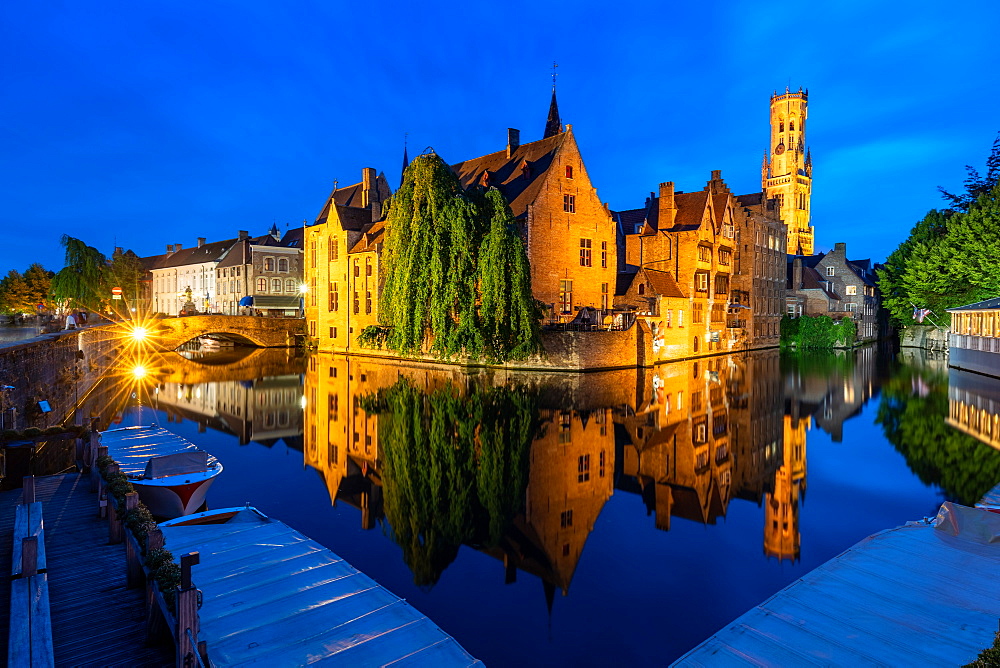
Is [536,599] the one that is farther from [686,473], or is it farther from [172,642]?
[686,473]

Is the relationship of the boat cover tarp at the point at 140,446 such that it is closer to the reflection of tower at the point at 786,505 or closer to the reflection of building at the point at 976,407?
the reflection of tower at the point at 786,505

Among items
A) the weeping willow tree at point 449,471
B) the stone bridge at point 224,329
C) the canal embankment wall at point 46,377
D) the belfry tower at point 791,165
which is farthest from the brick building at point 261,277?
the belfry tower at point 791,165

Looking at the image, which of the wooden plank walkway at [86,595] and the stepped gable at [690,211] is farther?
the stepped gable at [690,211]

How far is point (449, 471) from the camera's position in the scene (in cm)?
1413

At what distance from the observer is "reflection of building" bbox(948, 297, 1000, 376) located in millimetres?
34281

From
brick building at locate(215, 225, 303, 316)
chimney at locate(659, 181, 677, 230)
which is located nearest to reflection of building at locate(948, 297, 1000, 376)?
chimney at locate(659, 181, 677, 230)

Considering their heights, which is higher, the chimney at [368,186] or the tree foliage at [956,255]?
the chimney at [368,186]

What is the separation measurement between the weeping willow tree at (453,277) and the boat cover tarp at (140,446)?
14961mm

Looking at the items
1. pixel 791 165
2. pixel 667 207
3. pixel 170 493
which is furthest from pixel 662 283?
pixel 791 165

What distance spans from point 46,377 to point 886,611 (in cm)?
2626

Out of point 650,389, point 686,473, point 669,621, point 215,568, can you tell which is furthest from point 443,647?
point 650,389

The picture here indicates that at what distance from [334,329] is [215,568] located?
146 feet

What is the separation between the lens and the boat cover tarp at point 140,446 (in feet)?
41.7

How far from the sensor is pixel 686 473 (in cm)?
1459
